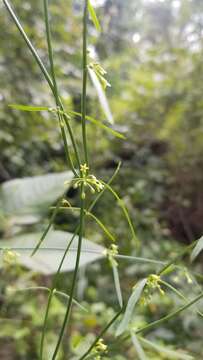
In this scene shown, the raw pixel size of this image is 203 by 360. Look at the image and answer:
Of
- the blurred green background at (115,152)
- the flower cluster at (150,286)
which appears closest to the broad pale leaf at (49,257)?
the blurred green background at (115,152)

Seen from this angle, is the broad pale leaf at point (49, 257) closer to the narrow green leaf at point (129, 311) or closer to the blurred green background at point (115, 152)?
the blurred green background at point (115, 152)

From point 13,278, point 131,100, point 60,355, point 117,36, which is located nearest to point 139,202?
point 131,100

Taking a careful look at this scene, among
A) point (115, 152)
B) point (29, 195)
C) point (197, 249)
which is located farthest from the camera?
point (115, 152)

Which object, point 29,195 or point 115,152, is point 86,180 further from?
point 115,152

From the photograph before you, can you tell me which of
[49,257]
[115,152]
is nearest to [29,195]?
[49,257]

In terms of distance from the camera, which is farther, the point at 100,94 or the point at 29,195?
the point at 29,195

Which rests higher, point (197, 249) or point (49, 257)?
point (197, 249)

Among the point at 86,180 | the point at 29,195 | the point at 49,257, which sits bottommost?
the point at 49,257

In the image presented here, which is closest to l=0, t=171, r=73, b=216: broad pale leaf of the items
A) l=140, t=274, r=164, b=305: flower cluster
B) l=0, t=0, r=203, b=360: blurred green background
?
l=0, t=0, r=203, b=360: blurred green background

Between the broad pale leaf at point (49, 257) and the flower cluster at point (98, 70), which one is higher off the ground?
the flower cluster at point (98, 70)

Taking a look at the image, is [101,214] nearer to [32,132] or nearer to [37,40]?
[32,132]
